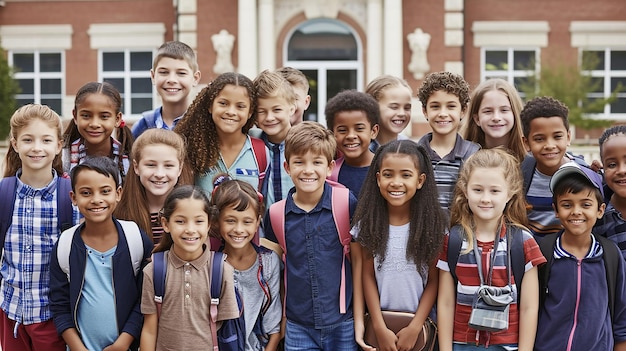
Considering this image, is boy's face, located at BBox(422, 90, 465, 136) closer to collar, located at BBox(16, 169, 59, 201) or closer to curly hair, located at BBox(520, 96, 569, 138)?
curly hair, located at BBox(520, 96, 569, 138)

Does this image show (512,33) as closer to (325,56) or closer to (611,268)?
(325,56)

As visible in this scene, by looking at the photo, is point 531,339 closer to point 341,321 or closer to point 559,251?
point 559,251

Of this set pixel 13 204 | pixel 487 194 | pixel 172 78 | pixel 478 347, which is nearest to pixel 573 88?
pixel 172 78

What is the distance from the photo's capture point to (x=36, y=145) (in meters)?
3.91

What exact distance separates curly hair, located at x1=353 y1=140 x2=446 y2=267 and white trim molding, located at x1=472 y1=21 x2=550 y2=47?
16.1m

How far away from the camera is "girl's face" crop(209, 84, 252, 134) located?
14.2 feet

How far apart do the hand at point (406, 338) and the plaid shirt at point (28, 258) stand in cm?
200

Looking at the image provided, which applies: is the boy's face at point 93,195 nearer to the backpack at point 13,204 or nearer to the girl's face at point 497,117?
the backpack at point 13,204

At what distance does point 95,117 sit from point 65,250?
1044mm

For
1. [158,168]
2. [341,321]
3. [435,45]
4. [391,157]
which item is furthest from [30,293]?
[435,45]

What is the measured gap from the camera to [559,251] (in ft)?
12.0

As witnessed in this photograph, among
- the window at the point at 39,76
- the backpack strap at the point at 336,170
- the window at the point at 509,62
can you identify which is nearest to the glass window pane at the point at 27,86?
the window at the point at 39,76

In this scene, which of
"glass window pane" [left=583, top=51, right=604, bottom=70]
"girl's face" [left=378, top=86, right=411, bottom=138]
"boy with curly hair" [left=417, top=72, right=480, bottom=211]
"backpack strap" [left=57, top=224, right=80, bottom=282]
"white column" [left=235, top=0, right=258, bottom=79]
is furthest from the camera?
"glass window pane" [left=583, top=51, right=604, bottom=70]

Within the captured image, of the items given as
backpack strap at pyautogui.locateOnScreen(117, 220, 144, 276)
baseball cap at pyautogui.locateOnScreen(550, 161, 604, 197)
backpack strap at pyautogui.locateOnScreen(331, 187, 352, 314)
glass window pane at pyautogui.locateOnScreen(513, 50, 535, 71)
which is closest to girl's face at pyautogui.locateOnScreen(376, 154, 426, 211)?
backpack strap at pyautogui.locateOnScreen(331, 187, 352, 314)
